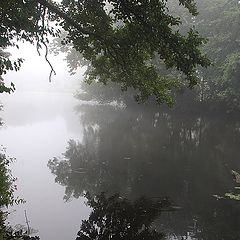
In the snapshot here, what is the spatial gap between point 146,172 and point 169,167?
215 cm

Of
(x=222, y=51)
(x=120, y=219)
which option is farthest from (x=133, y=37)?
(x=222, y=51)

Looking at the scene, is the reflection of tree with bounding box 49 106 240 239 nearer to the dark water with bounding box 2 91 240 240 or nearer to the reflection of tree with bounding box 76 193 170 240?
the dark water with bounding box 2 91 240 240

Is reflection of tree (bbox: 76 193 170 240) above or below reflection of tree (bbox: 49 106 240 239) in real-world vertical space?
above

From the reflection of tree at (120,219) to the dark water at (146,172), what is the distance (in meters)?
0.34

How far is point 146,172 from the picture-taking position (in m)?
22.9

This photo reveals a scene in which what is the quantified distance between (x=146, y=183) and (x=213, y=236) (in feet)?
23.9

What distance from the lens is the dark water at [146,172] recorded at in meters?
15.1

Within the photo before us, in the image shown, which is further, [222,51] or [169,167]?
[222,51]

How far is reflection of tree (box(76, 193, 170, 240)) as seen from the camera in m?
13.3

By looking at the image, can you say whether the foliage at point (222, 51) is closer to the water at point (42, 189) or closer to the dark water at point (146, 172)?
the dark water at point (146, 172)

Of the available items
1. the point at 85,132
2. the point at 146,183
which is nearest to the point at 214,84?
the point at 85,132

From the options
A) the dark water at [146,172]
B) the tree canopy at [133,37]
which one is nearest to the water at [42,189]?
the dark water at [146,172]

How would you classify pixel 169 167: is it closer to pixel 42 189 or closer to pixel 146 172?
pixel 146 172

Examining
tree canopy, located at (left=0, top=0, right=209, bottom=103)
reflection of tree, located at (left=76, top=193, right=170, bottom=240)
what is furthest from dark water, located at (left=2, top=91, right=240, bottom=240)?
tree canopy, located at (left=0, top=0, right=209, bottom=103)
